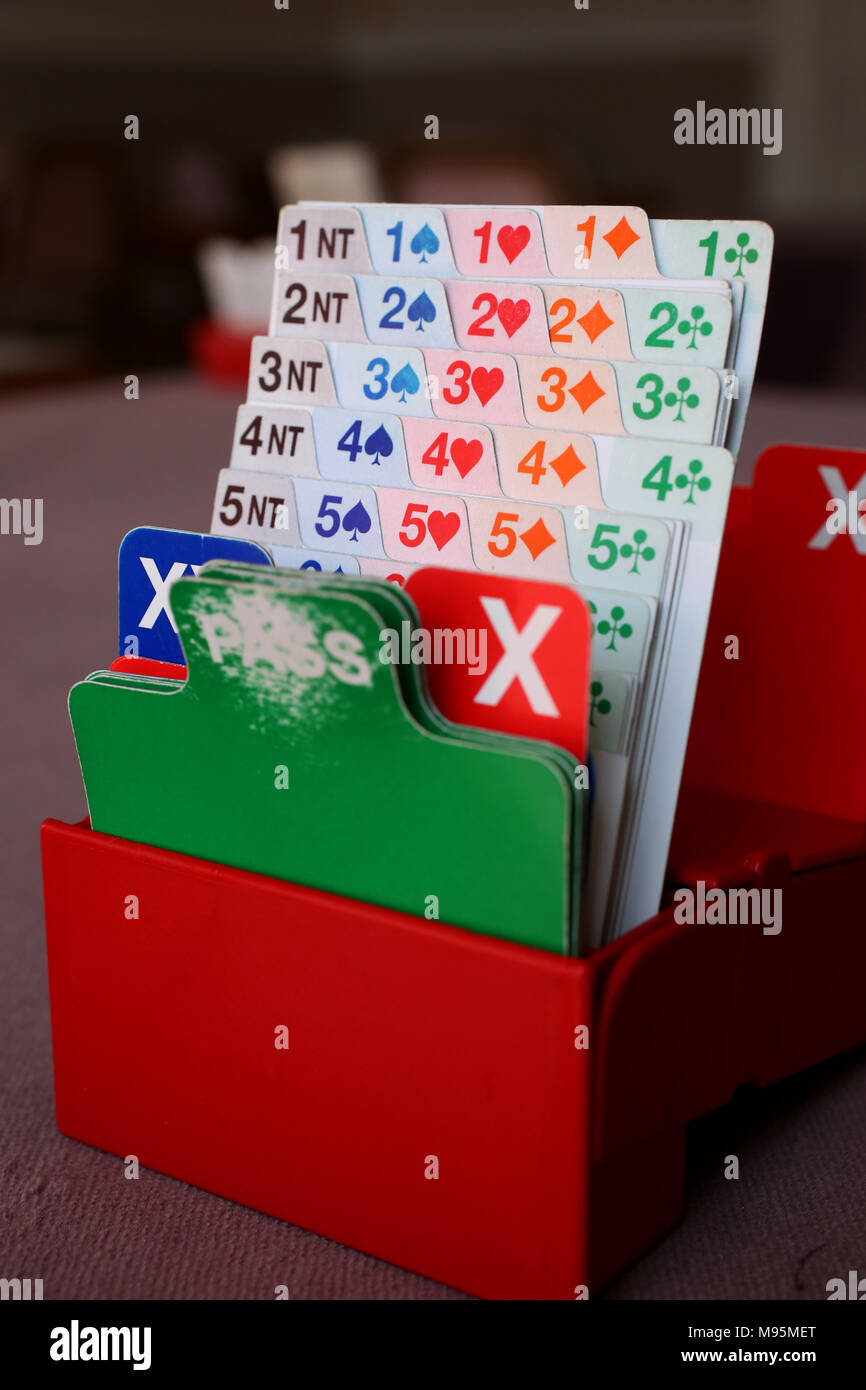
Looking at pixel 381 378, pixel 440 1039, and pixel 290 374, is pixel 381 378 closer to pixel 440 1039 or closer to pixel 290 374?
pixel 290 374

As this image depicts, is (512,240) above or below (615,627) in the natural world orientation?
above

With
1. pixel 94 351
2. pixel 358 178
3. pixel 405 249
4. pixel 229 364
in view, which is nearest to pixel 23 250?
pixel 94 351

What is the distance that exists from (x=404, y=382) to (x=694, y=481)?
16 cm

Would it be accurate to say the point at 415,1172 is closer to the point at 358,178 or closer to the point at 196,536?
the point at 196,536

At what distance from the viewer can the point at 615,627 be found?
587 mm

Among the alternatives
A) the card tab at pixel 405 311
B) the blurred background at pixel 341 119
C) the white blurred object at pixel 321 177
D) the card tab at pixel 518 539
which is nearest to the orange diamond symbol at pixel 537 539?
the card tab at pixel 518 539

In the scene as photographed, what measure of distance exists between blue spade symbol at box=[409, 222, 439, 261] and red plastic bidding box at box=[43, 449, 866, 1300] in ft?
0.83

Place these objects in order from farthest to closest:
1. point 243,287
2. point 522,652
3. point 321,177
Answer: point 321,177 → point 243,287 → point 522,652

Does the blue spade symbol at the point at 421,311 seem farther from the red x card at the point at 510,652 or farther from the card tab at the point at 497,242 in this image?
the red x card at the point at 510,652

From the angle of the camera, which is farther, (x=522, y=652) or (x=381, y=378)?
(x=381, y=378)

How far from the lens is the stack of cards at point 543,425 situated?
587 mm

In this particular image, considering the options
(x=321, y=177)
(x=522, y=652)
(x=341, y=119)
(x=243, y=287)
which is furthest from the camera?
(x=341, y=119)

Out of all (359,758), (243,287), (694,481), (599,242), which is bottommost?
(359,758)

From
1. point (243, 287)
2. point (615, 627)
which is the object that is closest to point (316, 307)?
point (615, 627)
